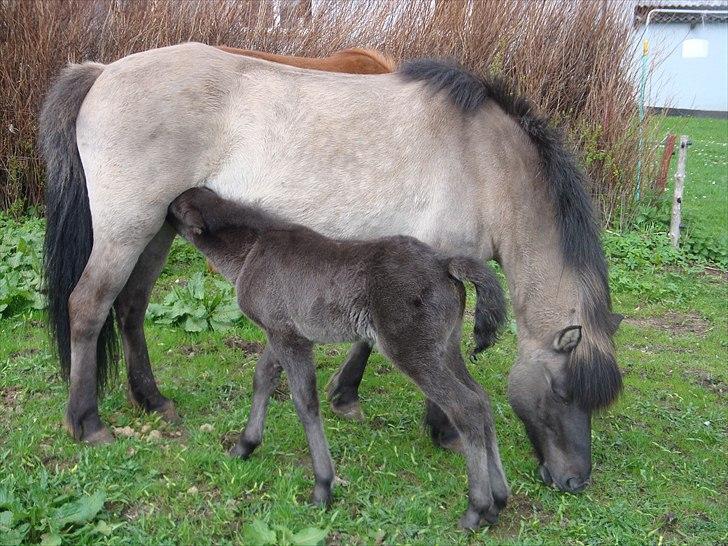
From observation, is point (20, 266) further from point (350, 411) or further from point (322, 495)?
point (322, 495)

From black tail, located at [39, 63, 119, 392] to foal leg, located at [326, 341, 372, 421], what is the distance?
4.68ft

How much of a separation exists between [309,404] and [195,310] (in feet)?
8.85

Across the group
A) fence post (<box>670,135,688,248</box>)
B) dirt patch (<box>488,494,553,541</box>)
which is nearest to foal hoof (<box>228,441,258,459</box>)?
dirt patch (<box>488,494,553,541</box>)

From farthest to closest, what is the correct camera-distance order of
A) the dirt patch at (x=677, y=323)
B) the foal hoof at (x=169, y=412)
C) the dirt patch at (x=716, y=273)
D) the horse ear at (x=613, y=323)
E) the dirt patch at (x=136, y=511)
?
the dirt patch at (x=716, y=273)
the dirt patch at (x=677, y=323)
the foal hoof at (x=169, y=412)
the horse ear at (x=613, y=323)
the dirt patch at (x=136, y=511)

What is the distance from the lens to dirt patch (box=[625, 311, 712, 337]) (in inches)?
279

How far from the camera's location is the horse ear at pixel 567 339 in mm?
4031

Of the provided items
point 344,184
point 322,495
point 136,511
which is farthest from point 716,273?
point 136,511

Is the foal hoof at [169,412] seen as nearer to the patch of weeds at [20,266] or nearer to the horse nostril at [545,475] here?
the patch of weeds at [20,266]

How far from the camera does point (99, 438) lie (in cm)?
421

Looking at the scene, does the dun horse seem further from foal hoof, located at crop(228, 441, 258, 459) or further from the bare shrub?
the bare shrub

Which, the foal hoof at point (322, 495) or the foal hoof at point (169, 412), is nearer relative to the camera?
the foal hoof at point (322, 495)

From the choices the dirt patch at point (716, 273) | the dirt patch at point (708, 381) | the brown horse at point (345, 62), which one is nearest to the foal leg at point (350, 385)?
the brown horse at point (345, 62)

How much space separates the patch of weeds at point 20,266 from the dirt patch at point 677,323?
5.35 meters

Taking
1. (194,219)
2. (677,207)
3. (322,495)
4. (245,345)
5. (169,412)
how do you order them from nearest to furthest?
(322,495), (194,219), (169,412), (245,345), (677,207)
